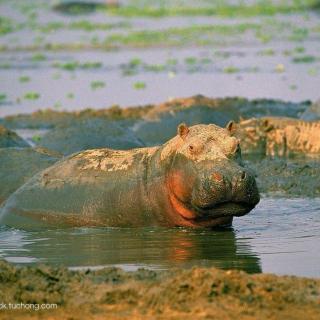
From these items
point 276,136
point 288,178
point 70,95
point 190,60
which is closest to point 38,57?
point 190,60

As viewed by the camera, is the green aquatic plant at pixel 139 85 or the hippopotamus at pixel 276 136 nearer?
the hippopotamus at pixel 276 136

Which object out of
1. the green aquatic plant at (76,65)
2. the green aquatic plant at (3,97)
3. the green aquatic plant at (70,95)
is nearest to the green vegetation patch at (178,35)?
the green aquatic plant at (76,65)

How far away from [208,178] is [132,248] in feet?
3.05

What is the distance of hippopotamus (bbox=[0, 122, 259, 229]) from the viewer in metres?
10.9

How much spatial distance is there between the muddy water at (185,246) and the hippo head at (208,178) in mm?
269

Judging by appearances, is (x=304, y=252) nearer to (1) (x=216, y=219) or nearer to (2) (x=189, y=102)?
(1) (x=216, y=219)

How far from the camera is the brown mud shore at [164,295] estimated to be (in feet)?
26.9

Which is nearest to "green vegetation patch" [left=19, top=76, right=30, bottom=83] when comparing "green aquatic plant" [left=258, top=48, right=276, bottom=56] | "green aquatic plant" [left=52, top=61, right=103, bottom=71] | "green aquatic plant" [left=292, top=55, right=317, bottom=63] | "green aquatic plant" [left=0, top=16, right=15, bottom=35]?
"green aquatic plant" [left=52, top=61, right=103, bottom=71]

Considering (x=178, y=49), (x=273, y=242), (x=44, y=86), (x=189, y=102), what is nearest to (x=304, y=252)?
(x=273, y=242)

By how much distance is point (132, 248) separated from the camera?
36.4 ft

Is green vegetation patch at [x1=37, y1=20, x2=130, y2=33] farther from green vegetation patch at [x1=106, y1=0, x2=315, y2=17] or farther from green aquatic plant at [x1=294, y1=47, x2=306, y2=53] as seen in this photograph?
green aquatic plant at [x1=294, y1=47, x2=306, y2=53]

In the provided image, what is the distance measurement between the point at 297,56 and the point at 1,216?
74.3 ft

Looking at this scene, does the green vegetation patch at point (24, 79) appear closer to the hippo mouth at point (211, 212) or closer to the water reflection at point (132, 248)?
the water reflection at point (132, 248)

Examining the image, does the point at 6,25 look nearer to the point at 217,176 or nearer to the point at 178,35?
the point at 178,35
